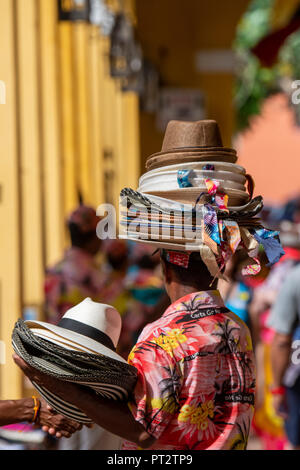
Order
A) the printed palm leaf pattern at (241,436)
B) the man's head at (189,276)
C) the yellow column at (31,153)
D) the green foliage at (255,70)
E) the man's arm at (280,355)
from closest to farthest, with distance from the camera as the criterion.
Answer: the printed palm leaf pattern at (241,436)
the man's head at (189,276)
the man's arm at (280,355)
the yellow column at (31,153)
the green foliage at (255,70)

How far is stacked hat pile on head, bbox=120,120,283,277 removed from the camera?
2.33m

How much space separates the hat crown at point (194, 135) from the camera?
2434mm

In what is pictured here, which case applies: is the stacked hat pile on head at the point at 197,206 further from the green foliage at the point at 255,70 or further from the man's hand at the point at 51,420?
the green foliage at the point at 255,70

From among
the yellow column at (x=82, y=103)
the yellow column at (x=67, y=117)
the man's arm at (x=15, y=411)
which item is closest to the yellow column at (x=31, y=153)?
the yellow column at (x=67, y=117)

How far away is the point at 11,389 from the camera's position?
17.2 feet

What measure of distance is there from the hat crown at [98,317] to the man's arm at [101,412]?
0.82ft

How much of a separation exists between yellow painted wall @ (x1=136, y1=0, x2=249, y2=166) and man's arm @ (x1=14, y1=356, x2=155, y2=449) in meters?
9.81

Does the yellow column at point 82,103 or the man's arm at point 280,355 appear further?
the yellow column at point 82,103

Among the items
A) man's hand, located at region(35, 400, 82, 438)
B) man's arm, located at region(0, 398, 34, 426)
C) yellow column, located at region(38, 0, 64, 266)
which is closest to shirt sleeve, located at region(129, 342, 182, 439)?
man's hand, located at region(35, 400, 82, 438)

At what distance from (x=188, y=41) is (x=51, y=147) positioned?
950cm

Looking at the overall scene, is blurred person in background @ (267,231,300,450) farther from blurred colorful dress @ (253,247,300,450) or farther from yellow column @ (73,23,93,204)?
yellow column @ (73,23,93,204)

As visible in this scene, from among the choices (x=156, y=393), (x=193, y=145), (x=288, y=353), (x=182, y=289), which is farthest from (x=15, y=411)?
(x=288, y=353)

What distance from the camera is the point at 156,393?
217cm

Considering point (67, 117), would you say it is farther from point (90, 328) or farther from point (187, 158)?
point (90, 328)
